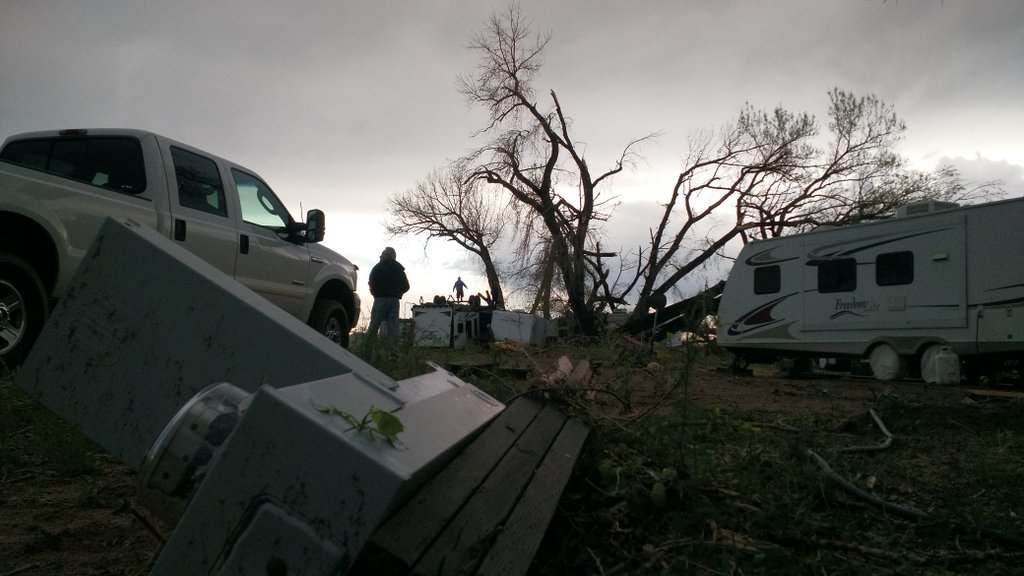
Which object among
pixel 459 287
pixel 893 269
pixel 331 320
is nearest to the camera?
pixel 331 320

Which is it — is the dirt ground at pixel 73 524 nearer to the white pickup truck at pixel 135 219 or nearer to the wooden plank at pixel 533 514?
the wooden plank at pixel 533 514

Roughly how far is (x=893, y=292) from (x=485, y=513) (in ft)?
42.5

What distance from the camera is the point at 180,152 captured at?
20.7ft

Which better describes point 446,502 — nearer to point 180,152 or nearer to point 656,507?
point 656,507

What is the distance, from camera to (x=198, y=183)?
21.1ft

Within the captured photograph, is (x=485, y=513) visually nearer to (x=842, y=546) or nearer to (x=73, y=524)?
(x=842, y=546)

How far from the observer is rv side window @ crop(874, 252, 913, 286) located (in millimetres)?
12594

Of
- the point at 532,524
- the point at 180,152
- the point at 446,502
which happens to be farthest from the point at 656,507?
the point at 180,152

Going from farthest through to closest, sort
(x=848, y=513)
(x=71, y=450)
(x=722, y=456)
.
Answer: (x=722, y=456), (x=71, y=450), (x=848, y=513)

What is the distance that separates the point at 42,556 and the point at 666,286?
86.0 ft

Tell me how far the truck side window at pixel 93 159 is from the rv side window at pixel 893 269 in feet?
41.0

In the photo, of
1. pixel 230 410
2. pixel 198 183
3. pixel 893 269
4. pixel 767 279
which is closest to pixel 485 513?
pixel 230 410

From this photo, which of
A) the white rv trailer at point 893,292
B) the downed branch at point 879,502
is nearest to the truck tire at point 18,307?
the downed branch at point 879,502

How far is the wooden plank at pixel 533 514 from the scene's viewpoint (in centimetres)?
183
